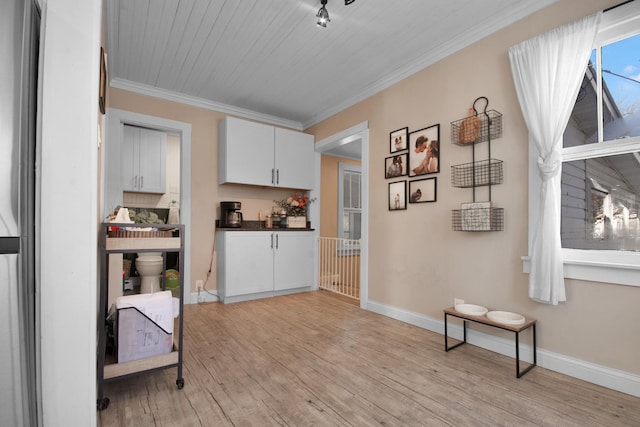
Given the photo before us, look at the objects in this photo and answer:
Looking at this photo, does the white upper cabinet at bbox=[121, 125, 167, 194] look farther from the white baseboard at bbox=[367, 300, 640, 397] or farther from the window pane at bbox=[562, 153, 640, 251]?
the window pane at bbox=[562, 153, 640, 251]

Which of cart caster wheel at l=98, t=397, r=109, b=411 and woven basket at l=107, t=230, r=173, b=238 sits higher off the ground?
woven basket at l=107, t=230, r=173, b=238

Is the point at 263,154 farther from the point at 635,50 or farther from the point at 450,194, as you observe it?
the point at 635,50

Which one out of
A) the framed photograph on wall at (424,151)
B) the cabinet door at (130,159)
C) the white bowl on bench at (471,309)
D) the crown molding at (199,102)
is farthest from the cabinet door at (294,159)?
the white bowl on bench at (471,309)

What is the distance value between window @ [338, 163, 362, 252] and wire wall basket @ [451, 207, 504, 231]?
3344mm

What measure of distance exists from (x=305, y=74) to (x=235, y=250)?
222 cm

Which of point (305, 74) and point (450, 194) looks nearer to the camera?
point (450, 194)

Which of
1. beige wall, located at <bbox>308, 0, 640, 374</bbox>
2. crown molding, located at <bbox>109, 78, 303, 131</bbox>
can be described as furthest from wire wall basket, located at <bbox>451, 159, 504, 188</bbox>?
crown molding, located at <bbox>109, 78, 303, 131</bbox>

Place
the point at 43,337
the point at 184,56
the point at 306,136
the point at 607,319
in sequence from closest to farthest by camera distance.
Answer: the point at 43,337
the point at 607,319
the point at 184,56
the point at 306,136

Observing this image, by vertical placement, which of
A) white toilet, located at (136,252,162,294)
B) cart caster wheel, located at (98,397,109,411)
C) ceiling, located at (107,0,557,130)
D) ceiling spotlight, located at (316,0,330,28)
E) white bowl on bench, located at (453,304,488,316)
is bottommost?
cart caster wheel, located at (98,397,109,411)

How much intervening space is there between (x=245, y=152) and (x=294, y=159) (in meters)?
0.73

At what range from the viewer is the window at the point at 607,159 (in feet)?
6.53

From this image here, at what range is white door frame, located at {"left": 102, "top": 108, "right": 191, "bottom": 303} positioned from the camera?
A: 3.62 meters

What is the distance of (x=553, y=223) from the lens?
84.7 inches

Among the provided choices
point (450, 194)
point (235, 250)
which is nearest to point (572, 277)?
point (450, 194)
